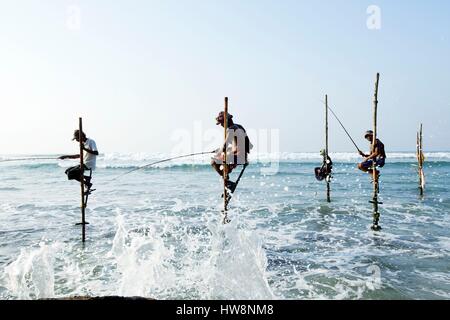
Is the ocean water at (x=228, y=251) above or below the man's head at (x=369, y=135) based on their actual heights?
below

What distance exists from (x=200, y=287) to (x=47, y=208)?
11915 millimetres

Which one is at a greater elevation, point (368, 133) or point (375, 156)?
point (368, 133)

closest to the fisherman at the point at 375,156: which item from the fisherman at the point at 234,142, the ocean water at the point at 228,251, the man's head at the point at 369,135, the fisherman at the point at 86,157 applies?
the man's head at the point at 369,135

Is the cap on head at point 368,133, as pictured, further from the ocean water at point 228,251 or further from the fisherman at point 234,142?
the fisherman at point 234,142

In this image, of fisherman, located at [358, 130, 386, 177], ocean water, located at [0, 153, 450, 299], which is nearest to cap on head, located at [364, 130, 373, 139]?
fisherman, located at [358, 130, 386, 177]

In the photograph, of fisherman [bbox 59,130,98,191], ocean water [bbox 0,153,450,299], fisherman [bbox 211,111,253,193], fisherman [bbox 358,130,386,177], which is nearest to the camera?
ocean water [bbox 0,153,450,299]

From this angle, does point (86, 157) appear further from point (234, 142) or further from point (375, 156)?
point (375, 156)

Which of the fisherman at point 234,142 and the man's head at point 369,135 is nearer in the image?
the fisherman at point 234,142

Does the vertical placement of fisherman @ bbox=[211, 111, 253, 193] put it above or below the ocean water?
above

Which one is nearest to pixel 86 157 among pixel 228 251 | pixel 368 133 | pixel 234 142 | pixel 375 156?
pixel 234 142

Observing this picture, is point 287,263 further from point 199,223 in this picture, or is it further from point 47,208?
point 47,208

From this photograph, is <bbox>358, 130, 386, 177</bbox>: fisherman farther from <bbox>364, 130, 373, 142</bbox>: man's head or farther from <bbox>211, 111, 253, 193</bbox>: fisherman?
<bbox>211, 111, 253, 193</bbox>: fisherman
